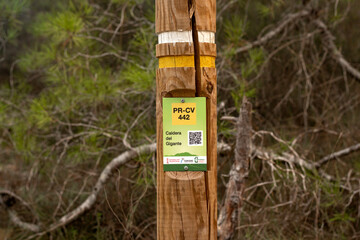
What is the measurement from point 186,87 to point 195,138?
16 centimetres

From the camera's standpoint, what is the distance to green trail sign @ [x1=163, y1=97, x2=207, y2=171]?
1489 millimetres

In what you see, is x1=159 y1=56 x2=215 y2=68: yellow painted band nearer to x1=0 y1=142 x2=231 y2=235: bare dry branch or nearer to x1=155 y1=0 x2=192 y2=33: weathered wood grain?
x1=155 y1=0 x2=192 y2=33: weathered wood grain

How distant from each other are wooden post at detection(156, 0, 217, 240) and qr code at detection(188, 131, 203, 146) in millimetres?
43

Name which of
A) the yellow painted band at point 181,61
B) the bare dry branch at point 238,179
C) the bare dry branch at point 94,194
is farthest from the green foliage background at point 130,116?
the yellow painted band at point 181,61

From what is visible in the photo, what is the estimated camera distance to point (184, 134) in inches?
58.6

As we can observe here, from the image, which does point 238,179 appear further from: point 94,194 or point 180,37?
point 180,37

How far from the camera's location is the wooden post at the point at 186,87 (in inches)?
59.3

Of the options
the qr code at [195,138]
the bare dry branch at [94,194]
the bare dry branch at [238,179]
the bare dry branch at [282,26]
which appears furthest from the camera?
the bare dry branch at [282,26]

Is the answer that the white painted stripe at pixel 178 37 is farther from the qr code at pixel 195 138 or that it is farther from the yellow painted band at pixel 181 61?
the qr code at pixel 195 138

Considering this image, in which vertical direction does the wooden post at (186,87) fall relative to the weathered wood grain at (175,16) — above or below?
below

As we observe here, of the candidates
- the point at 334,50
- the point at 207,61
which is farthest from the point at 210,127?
the point at 334,50

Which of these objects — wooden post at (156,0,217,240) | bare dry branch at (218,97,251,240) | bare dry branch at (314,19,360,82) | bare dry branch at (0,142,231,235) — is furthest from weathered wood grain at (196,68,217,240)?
bare dry branch at (314,19,360,82)

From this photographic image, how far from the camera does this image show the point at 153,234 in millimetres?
3449

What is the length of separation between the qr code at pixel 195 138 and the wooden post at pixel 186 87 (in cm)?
4
